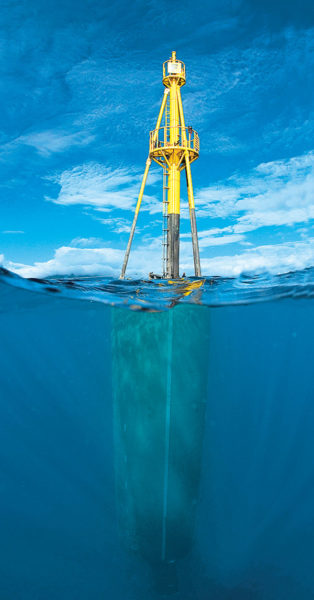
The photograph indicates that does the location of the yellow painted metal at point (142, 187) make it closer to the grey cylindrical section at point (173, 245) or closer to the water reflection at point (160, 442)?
the grey cylindrical section at point (173, 245)

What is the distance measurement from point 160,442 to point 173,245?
12.1 meters

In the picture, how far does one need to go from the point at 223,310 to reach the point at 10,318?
745 centimetres

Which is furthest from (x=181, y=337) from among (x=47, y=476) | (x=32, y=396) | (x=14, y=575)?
(x=32, y=396)

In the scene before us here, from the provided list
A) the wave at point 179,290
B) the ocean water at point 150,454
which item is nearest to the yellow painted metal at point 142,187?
the ocean water at point 150,454

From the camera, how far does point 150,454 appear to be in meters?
6.72

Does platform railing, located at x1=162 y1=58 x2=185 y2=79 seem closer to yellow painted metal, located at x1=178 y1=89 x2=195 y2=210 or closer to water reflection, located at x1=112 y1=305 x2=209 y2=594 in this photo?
yellow painted metal, located at x1=178 y1=89 x2=195 y2=210

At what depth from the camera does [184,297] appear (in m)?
8.83

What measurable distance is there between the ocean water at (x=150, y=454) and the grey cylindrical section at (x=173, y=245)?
15.0ft

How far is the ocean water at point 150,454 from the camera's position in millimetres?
6668

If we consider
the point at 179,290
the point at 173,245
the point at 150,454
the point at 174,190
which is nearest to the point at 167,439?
the point at 150,454

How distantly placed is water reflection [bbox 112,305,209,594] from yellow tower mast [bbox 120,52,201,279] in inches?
410

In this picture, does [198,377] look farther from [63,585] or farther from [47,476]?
[47,476]

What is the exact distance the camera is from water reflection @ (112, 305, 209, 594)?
651 cm

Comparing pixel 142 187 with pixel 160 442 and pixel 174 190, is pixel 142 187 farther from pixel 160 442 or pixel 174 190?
pixel 160 442
